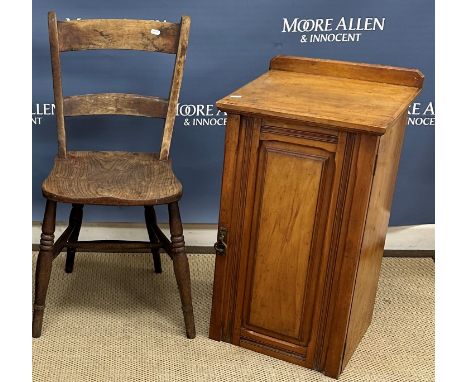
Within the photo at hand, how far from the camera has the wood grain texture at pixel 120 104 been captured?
2258 millimetres

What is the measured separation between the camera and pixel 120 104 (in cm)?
229

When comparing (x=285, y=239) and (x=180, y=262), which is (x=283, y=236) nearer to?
(x=285, y=239)

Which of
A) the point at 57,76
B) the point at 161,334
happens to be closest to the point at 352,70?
the point at 57,76

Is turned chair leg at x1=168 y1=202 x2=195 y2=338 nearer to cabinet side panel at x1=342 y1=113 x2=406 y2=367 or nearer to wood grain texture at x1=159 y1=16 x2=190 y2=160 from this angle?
wood grain texture at x1=159 y1=16 x2=190 y2=160

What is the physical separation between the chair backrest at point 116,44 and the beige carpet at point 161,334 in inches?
22.6

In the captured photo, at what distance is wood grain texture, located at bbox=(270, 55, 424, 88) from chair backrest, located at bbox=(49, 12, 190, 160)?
0.33 meters

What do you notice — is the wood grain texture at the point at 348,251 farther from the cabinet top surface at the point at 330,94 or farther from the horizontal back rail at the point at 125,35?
the horizontal back rail at the point at 125,35

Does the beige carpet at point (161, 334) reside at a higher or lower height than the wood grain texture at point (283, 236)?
lower

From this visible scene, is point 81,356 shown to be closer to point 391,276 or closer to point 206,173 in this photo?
point 206,173

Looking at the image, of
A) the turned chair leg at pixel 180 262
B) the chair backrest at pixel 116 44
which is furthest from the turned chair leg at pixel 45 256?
the turned chair leg at pixel 180 262

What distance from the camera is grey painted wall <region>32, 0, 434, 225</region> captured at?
2.42 meters

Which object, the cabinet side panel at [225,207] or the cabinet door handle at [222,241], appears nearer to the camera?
the cabinet side panel at [225,207]

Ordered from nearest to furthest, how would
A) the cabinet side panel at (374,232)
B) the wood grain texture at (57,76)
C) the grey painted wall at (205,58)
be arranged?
the cabinet side panel at (374,232) → the wood grain texture at (57,76) → the grey painted wall at (205,58)

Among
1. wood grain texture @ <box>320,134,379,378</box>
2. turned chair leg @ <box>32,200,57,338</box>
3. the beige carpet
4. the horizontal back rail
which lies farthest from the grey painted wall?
wood grain texture @ <box>320,134,379,378</box>
